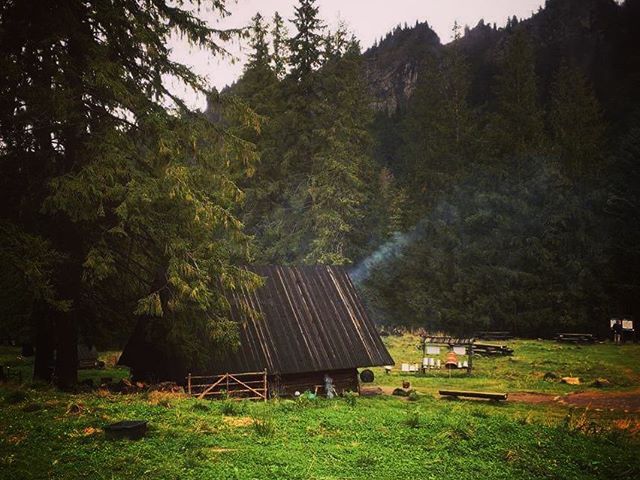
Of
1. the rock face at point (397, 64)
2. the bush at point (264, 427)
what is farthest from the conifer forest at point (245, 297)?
the rock face at point (397, 64)

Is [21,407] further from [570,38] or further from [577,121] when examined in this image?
[570,38]

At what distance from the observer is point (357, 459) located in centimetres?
1026

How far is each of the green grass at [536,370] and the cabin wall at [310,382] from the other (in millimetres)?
3550

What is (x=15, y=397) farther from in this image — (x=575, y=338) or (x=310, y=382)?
(x=575, y=338)

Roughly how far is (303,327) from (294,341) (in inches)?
37.7

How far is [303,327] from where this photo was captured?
21.2m

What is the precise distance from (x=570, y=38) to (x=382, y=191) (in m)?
45.8

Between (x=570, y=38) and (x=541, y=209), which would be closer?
(x=541, y=209)

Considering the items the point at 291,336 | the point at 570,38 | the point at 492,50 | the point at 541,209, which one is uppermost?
the point at 492,50

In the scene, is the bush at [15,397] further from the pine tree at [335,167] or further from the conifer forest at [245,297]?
the pine tree at [335,167]

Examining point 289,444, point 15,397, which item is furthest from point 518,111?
point 15,397

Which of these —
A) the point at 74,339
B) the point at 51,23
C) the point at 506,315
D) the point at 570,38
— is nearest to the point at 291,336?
the point at 74,339

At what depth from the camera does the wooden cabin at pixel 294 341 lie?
19.1 m

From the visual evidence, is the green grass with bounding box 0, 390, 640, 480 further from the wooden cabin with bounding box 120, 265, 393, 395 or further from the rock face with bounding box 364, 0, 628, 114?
the rock face with bounding box 364, 0, 628, 114
